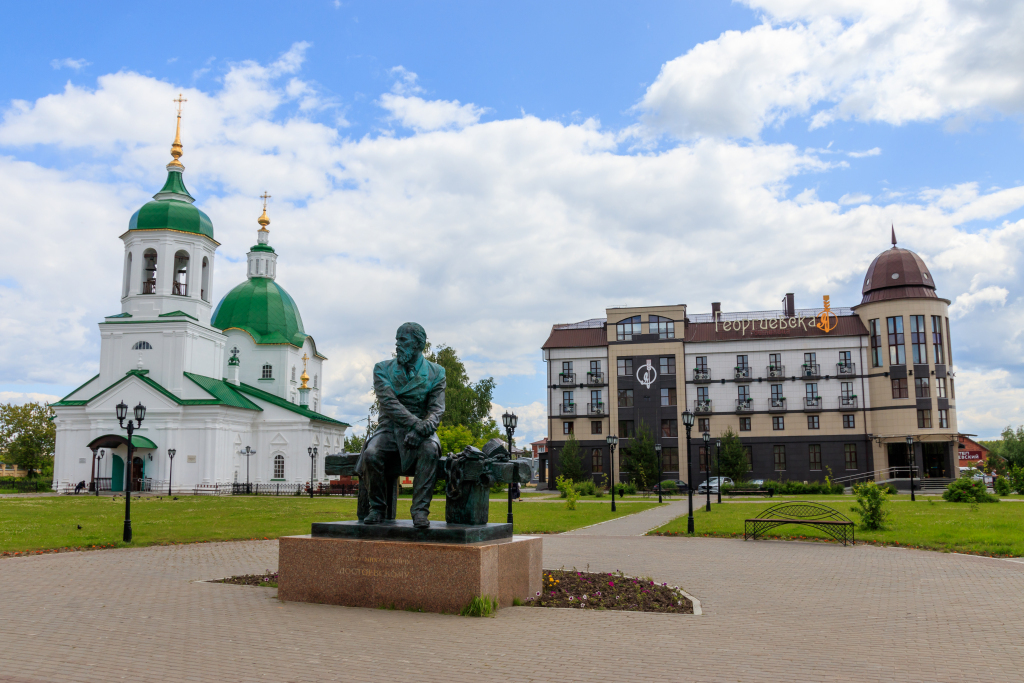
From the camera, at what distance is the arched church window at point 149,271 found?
173 feet

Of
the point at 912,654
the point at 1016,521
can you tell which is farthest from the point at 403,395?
the point at 1016,521

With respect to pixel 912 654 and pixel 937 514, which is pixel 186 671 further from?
pixel 937 514

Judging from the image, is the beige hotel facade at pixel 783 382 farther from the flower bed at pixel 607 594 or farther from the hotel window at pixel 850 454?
the flower bed at pixel 607 594

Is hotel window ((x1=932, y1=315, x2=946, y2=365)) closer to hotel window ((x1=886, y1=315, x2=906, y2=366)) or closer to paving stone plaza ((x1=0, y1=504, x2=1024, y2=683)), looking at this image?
hotel window ((x1=886, y1=315, x2=906, y2=366))

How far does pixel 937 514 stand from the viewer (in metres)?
25.1

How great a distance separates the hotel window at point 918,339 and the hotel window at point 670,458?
1886 centimetres

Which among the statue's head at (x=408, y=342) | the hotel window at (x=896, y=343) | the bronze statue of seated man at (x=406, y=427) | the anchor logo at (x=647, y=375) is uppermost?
the hotel window at (x=896, y=343)

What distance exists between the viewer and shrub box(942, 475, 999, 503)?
109 ft

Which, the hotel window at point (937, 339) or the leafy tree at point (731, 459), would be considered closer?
the leafy tree at point (731, 459)

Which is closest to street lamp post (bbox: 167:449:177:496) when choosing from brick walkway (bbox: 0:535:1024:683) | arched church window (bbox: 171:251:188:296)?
arched church window (bbox: 171:251:188:296)

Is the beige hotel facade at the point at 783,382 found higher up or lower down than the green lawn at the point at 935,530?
higher up

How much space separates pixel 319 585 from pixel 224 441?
149 feet

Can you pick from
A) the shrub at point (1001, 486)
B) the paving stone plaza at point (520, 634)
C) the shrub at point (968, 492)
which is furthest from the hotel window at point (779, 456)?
the paving stone plaza at point (520, 634)

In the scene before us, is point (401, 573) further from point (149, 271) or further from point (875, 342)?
point (875, 342)
